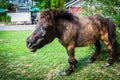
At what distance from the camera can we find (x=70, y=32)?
5.91 meters

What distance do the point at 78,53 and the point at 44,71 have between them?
6.73ft

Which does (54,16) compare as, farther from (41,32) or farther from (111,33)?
(111,33)

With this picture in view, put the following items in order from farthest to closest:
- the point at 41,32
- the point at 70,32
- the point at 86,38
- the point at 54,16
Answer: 1. the point at 86,38
2. the point at 70,32
3. the point at 54,16
4. the point at 41,32

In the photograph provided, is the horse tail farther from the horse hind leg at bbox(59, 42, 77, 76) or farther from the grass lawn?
the horse hind leg at bbox(59, 42, 77, 76)

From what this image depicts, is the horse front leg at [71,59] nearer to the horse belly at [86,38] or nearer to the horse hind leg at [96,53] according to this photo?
the horse belly at [86,38]

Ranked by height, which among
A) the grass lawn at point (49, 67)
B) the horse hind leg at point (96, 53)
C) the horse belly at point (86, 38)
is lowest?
the grass lawn at point (49, 67)

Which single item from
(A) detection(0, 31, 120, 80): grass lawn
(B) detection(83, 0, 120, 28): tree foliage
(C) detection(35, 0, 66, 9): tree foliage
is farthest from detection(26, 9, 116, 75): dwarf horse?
(C) detection(35, 0, 66, 9): tree foliage

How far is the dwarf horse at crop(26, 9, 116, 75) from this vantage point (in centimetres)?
562

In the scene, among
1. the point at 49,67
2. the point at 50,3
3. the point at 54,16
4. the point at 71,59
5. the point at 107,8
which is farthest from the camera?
the point at 50,3

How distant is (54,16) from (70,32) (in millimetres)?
523

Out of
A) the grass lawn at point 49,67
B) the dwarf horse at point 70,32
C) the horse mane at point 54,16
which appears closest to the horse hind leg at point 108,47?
the dwarf horse at point 70,32

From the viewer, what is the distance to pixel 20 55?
8.28 meters

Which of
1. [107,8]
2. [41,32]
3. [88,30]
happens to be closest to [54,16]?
[41,32]

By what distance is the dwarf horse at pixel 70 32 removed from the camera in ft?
18.4
